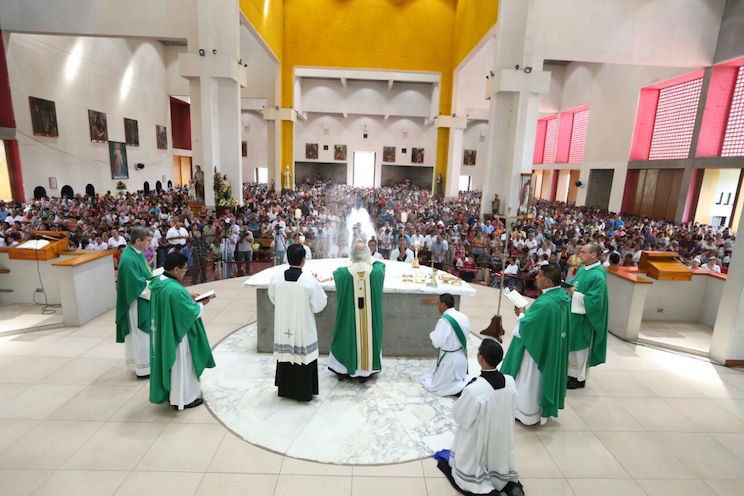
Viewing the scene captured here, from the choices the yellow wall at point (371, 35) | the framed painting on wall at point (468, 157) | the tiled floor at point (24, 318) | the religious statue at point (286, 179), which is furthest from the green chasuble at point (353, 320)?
the framed painting on wall at point (468, 157)

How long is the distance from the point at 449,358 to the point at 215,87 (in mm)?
13675

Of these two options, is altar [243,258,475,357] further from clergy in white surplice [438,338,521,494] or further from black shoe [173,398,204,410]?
clergy in white surplice [438,338,521,494]

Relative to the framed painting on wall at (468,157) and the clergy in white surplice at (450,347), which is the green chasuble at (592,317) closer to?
the clergy in white surplice at (450,347)

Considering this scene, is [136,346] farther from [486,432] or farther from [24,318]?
[486,432]

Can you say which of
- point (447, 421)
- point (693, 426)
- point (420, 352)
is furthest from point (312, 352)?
point (693, 426)

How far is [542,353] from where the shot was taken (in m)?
3.93

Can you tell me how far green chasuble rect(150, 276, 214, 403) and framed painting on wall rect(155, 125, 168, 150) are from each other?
85.6 feet

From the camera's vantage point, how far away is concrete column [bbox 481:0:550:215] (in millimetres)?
14258

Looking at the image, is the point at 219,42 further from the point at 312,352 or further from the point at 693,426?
the point at 693,426

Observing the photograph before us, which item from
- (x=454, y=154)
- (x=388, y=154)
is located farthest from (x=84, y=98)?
(x=388, y=154)

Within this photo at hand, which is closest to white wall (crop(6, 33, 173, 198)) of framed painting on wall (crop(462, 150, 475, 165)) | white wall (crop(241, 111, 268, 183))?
white wall (crop(241, 111, 268, 183))

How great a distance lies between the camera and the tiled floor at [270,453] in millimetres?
3246

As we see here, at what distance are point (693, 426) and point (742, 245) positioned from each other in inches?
102

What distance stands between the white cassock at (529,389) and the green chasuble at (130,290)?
13.0 feet
